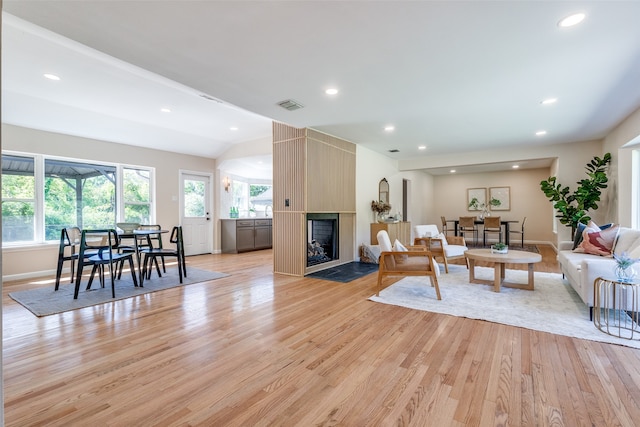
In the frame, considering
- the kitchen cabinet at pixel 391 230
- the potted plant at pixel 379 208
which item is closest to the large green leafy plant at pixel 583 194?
the kitchen cabinet at pixel 391 230

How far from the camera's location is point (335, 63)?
2871 millimetres

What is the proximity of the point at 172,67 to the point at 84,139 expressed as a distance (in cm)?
399

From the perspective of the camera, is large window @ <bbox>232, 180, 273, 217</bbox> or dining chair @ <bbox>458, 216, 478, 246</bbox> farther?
dining chair @ <bbox>458, 216, 478, 246</bbox>

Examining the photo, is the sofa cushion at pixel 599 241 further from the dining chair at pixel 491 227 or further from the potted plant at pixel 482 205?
the potted plant at pixel 482 205

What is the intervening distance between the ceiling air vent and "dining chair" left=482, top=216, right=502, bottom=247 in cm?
721

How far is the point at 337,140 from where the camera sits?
5.77 m

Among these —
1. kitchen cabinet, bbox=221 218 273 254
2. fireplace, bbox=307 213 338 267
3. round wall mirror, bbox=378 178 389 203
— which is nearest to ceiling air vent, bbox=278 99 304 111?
fireplace, bbox=307 213 338 267

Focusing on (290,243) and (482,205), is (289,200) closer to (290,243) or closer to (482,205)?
(290,243)

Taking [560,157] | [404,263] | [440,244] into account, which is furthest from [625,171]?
[404,263]

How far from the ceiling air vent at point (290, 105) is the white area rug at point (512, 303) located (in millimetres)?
2641

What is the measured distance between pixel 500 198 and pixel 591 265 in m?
7.69

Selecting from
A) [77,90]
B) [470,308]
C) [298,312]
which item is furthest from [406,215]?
[77,90]

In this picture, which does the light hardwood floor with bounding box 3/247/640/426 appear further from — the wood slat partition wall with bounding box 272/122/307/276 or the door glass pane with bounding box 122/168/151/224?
the door glass pane with bounding box 122/168/151/224

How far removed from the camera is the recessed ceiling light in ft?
7.21
